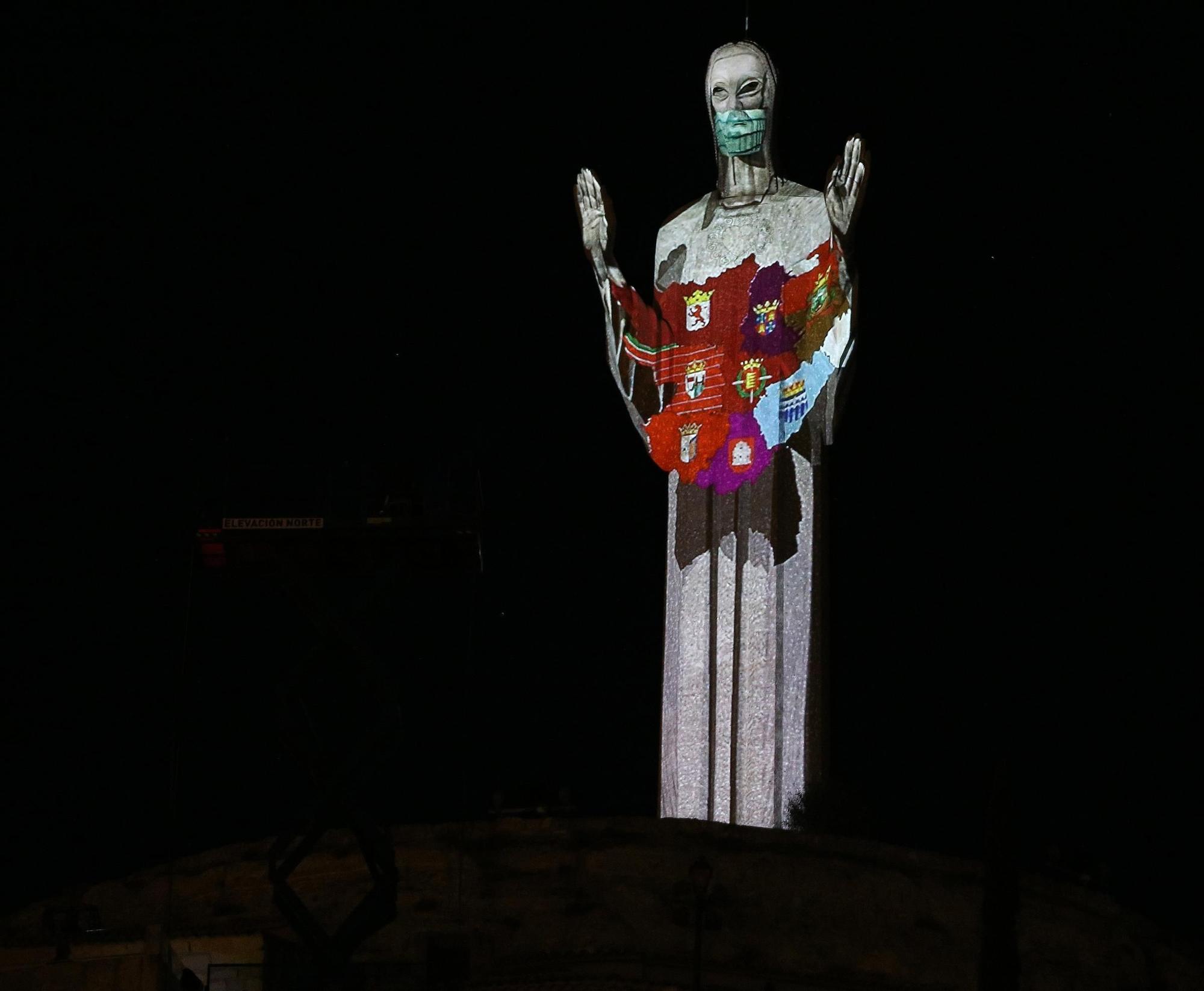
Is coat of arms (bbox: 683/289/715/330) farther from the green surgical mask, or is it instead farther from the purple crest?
the green surgical mask

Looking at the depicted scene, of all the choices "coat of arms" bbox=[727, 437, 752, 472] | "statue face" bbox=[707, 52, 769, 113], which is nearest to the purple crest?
"coat of arms" bbox=[727, 437, 752, 472]

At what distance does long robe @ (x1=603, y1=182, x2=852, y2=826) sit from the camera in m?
39.2

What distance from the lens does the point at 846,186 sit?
38625mm

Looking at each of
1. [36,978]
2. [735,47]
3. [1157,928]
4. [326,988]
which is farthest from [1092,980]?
[735,47]

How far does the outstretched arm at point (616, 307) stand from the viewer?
4238 centimetres

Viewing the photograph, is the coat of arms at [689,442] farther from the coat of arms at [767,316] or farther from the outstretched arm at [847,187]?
the outstretched arm at [847,187]

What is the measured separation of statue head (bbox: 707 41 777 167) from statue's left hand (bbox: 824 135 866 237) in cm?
304

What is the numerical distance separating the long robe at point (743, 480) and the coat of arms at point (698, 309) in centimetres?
3

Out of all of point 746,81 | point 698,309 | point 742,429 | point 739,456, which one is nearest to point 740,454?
point 739,456

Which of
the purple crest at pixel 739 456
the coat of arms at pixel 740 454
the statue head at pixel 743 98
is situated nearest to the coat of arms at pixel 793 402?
the purple crest at pixel 739 456

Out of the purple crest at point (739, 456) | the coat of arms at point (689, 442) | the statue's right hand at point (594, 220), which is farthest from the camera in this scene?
the statue's right hand at point (594, 220)

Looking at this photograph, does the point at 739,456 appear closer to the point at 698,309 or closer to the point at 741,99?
the point at 698,309

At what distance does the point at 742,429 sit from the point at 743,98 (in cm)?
647

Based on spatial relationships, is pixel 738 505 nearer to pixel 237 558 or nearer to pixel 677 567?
pixel 677 567
